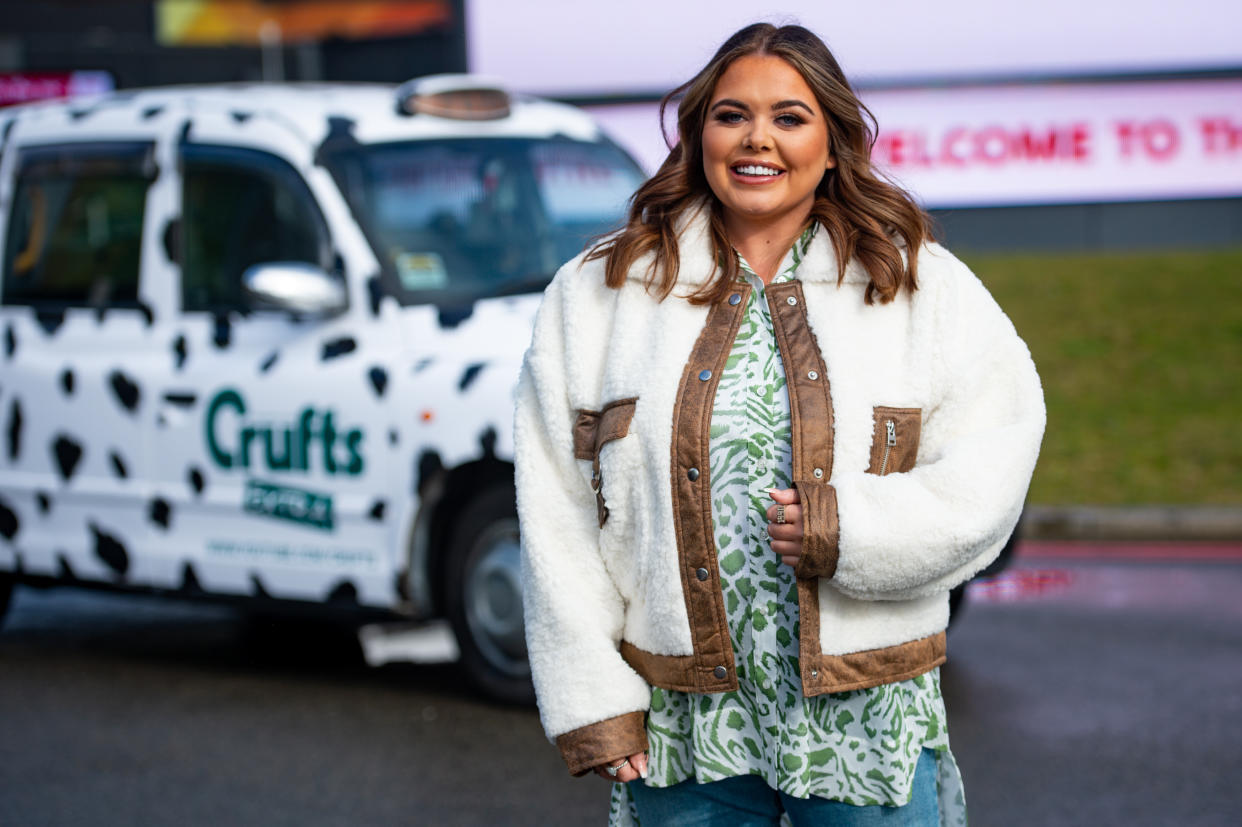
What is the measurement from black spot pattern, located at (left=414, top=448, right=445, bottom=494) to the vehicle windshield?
1.99 feet

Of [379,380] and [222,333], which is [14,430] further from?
[379,380]

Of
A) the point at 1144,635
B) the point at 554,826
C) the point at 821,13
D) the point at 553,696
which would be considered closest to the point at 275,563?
the point at 554,826

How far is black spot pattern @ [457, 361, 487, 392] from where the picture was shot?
5992 mm

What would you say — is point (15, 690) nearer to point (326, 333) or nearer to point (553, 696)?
point (326, 333)

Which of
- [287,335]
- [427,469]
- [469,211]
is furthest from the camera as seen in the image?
[469,211]

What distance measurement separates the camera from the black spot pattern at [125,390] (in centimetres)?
675

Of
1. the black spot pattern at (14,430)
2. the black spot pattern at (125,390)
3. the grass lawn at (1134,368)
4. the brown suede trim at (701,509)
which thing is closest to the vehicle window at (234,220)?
the black spot pattern at (125,390)

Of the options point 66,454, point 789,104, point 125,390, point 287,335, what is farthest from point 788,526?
point 66,454

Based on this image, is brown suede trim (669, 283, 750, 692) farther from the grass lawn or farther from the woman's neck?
the grass lawn

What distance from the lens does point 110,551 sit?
6914 millimetres

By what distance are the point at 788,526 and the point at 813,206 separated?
53 cm

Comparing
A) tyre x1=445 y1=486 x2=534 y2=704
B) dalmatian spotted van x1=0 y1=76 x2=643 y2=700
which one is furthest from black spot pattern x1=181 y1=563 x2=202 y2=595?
tyre x1=445 y1=486 x2=534 y2=704

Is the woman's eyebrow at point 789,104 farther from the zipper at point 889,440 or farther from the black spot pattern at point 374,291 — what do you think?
the black spot pattern at point 374,291

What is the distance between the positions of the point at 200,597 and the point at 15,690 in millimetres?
783
